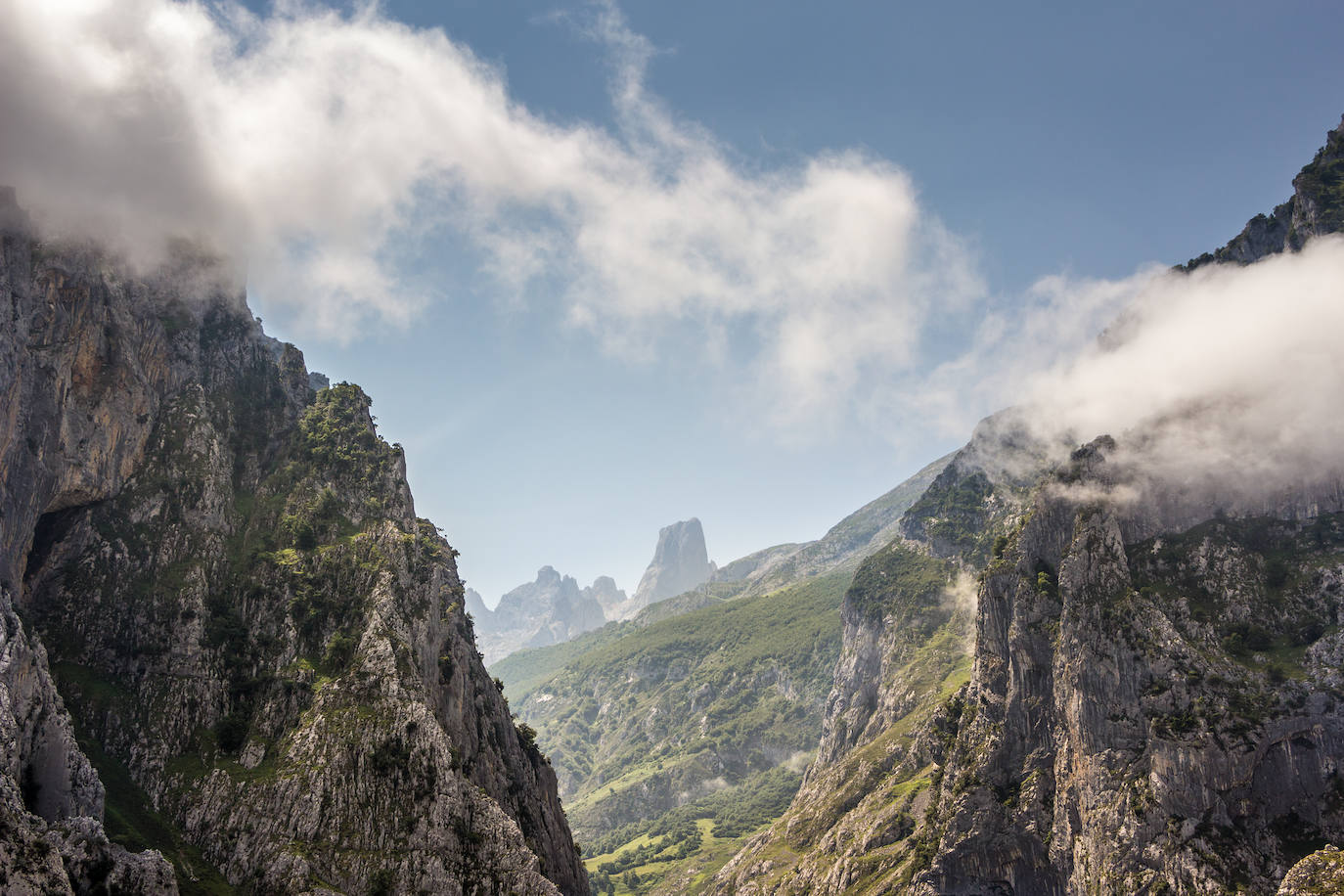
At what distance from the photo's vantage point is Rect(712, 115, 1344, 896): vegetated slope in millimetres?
116750

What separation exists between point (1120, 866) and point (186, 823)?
502 feet

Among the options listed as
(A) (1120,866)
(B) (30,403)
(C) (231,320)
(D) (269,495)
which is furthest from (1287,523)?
(C) (231,320)

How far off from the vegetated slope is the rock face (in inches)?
4009

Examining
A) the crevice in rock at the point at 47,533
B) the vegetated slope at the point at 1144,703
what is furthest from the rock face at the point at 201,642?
the vegetated slope at the point at 1144,703

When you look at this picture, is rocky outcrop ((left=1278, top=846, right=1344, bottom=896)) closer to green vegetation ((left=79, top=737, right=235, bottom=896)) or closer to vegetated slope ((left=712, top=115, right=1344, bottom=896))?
vegetated slope ((left=712, top=115, right=1344, bottom=896))

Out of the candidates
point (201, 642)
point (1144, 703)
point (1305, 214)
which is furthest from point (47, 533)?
point (1305, 214)

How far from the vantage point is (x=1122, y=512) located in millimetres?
164250

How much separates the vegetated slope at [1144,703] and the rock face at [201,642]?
10183cm

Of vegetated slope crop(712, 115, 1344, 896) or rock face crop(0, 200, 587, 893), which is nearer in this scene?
rock face crop(0, 200, 587, 893)

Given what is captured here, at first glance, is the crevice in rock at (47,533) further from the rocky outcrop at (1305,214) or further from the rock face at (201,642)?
the rocky outcrop at (1305,214)

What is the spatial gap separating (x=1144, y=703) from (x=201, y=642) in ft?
559

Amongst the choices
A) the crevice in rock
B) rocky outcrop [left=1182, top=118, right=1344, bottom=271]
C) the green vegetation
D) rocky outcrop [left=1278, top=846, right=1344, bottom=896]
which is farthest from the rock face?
rocky outcrop [left=1182, top=118, right=1344, bottom=271]

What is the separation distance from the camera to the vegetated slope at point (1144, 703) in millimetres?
116750

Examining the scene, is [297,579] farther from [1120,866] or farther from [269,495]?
[1120,866]
